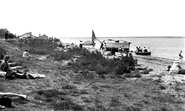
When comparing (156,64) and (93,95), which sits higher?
(93,95)

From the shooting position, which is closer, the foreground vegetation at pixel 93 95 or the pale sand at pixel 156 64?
the foreground vegetation at pixel 93 95

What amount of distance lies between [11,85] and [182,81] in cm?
937

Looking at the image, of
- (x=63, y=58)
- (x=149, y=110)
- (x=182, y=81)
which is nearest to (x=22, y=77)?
(x=149, y=110)

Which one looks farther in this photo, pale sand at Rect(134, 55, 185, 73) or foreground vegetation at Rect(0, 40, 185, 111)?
pale sand at Rect(134, 55, 185, 73)

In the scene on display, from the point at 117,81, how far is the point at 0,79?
6.23m

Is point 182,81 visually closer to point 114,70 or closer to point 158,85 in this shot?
point 158,85

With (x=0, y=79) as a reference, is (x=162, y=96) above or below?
below

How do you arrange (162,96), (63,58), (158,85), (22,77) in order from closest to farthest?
(162,96), (22,77), (158,85), (63,58)

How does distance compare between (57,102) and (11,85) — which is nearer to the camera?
(57,102)

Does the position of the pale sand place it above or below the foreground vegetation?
below

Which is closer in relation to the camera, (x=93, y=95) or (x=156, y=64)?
(x=93, y=95)

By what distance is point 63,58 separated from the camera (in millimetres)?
23000

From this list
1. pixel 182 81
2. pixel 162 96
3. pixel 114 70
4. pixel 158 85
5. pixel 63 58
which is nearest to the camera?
pixel 162 96

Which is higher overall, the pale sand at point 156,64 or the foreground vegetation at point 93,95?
the foreground vegetation at point 93,95
